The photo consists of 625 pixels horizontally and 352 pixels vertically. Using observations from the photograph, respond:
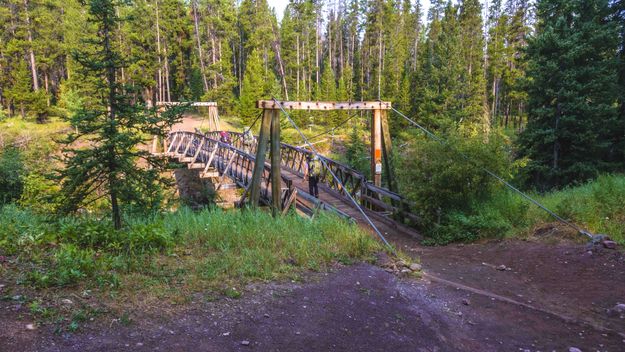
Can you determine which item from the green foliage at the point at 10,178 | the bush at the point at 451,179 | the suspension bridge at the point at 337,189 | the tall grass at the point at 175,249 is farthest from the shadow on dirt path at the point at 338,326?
the green foliage at the point at 10,178

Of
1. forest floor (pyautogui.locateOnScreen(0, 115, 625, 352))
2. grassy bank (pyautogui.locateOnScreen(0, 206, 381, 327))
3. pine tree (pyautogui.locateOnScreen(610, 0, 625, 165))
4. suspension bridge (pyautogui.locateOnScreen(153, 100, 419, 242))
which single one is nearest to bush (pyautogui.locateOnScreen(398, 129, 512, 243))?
suspension bridge (pyautogui.locateOnScreen(153, 100, 419, 242))

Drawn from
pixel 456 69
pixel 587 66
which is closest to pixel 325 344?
pixel 587 66

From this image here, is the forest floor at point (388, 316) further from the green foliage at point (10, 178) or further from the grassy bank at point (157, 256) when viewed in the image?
the green foliage at point (10, 178)

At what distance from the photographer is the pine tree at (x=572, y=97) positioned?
14.2 metres

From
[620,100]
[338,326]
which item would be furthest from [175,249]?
[620,100]

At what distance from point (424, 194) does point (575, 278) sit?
370 centimetres

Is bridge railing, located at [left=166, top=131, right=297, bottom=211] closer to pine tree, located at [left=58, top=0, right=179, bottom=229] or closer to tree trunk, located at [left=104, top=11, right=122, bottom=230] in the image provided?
pine tree, located at [left=58, top=0, right=179, bottom=229]

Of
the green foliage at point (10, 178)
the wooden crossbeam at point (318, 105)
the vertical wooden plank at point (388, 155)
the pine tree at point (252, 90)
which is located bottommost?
the green foliage at point (10, 178)

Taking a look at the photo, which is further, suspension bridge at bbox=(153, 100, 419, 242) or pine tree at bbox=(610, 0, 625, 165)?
pine tree at bbox=(610, 0, 625, 165)

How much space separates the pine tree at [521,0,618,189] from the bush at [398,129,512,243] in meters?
7.24

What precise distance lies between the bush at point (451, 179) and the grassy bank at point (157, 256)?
2.59 metres

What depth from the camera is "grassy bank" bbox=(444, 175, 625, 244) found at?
8.04 meters

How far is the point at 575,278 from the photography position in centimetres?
595

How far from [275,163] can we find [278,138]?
2.37 ft
